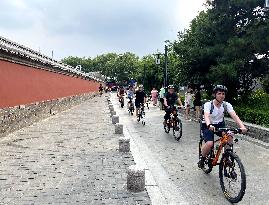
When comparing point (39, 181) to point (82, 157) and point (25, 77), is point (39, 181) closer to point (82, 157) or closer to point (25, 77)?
point (82, 157)

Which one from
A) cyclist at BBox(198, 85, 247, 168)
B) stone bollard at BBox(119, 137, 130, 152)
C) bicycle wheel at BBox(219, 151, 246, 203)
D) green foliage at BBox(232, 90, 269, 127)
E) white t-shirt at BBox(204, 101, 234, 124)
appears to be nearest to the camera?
bicycle wheel at BBox(219, 151, 246, 203)

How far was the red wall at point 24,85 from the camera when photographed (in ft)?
45.0

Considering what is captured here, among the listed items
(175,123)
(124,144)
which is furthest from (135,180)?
(175,123)

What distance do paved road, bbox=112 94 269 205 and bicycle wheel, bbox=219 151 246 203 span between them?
0.16 meters

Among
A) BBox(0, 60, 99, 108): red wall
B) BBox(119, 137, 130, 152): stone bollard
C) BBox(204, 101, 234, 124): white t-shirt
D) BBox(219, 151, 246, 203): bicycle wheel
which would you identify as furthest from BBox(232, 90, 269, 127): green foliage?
BBox(0, 60, 99, 108): red wall

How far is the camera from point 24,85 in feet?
53.5

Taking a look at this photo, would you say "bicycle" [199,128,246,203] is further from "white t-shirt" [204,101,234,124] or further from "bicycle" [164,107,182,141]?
"bicycle" [164,107,182,141]

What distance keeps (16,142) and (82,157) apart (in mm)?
3612

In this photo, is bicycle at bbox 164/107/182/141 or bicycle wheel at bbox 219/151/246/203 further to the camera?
bicycle at bbox 164/107/182/141

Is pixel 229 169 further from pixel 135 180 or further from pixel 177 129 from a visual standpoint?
pixel 177 129

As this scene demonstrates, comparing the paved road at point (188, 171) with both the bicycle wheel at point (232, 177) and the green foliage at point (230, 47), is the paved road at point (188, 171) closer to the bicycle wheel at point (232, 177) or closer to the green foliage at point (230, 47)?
the bicycle wheel at point (232, 177)

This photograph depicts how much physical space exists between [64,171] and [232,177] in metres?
3.52

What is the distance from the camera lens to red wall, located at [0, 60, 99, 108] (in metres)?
13.7

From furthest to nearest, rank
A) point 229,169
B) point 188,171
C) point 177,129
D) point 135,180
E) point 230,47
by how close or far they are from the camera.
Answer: point 230,47
point 177,129
point 188,171
point 135,180
point 229,169
